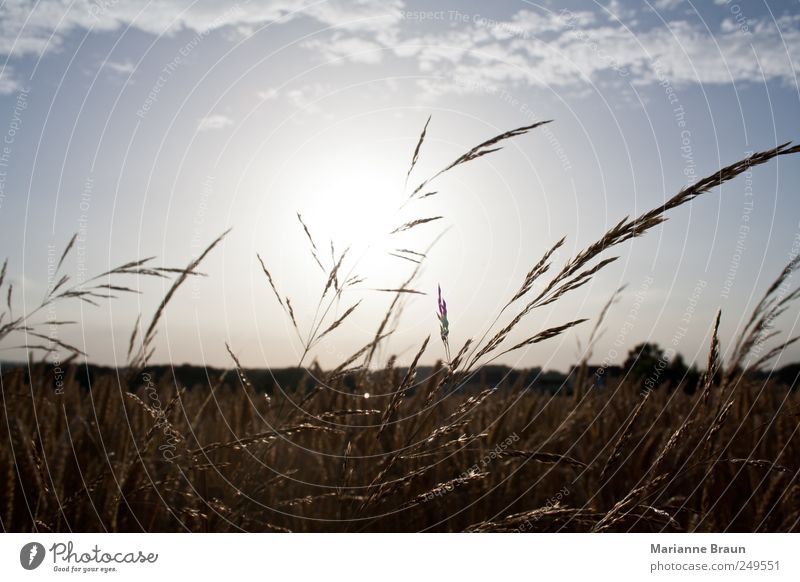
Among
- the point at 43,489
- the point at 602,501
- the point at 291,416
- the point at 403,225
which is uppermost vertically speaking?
the point at 403,225

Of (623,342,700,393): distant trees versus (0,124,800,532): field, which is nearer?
(0,124,800,532): field

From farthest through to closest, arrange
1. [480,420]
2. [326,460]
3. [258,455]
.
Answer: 1. [480,420]
2. [326,460]
3. [258,455]

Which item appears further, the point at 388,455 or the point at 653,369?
the point at 653,369

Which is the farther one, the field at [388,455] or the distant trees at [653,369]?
the distant trees at [653,369]

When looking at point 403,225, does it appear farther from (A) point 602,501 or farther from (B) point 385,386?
(A) point 602,501

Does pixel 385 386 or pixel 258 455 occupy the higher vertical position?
pixel 385 386

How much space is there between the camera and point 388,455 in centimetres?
177

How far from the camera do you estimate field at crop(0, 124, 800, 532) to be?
1.47 meters

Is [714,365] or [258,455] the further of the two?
[258,455]

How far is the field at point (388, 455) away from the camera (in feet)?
4.83
